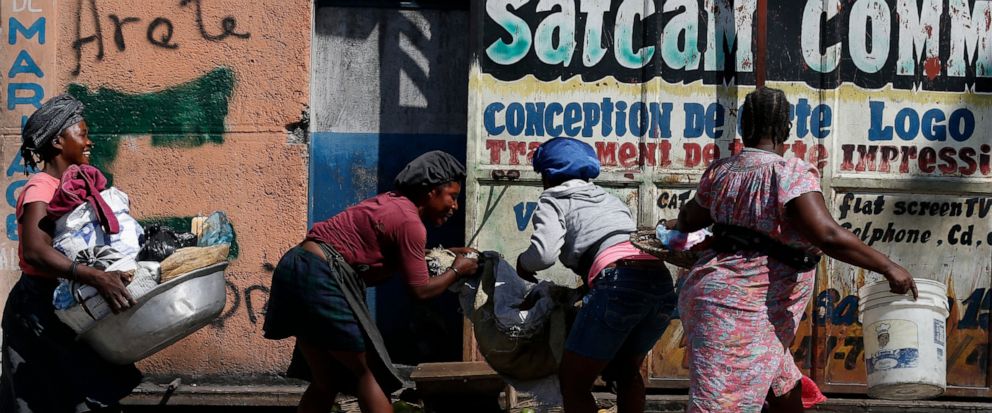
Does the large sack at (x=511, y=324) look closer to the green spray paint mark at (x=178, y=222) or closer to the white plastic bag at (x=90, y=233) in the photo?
the white plastic bag at (x=90, y=233)

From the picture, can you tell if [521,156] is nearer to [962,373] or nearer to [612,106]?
[612,106]

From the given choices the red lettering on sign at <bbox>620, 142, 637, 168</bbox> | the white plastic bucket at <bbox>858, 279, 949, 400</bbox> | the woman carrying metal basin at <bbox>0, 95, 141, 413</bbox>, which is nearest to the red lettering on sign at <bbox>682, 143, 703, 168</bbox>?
the red lettering on sign at <bbox>620, 142, 637, 168</bbox>

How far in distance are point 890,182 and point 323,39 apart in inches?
122

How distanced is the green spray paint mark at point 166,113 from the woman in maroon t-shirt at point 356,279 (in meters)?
1.92

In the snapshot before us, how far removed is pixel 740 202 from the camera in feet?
13.8

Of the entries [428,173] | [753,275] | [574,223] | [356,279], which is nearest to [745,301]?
[753,275]

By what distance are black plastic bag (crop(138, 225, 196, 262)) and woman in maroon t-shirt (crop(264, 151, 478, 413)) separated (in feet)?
1.55

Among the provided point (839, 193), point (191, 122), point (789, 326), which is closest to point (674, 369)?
point (839, 193)

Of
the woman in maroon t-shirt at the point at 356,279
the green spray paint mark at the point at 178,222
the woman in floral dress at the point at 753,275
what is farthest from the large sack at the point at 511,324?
the green spray paint mark at the point at 178,222

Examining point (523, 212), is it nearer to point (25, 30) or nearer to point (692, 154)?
point (692, 154)

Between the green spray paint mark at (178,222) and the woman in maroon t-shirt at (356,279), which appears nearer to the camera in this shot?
the woman in maroon t-shirt at (356,279)

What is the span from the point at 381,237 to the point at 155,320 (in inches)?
36.2

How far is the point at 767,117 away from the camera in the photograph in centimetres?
429

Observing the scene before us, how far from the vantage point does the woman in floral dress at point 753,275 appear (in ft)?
13.6
